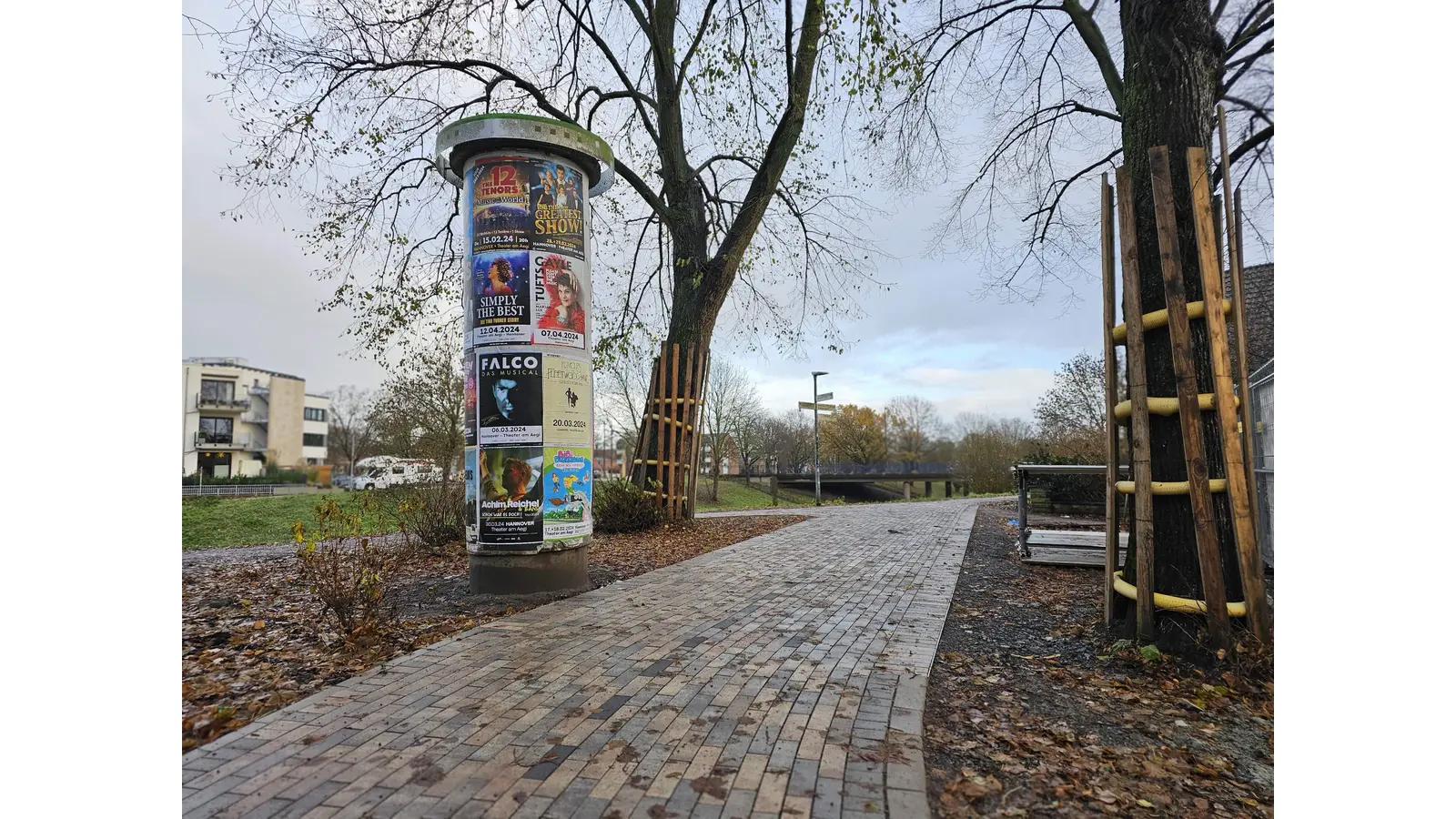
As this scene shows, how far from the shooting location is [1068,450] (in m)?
22.0

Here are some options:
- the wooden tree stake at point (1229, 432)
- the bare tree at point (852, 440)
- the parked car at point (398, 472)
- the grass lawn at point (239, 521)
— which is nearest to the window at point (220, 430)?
the grass lawn at point (239, 521)

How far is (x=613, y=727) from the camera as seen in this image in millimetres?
3361

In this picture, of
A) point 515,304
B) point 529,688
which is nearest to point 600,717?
point 529,688

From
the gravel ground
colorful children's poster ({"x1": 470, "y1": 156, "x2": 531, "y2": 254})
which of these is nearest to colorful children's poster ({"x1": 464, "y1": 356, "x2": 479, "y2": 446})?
colorful children's poster ({"x1": 470, "y1": 156, "x2": 531, "y2": 254})

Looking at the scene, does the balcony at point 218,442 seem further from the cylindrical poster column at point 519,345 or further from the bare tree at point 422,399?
the cylindrical poster column at point 519,345

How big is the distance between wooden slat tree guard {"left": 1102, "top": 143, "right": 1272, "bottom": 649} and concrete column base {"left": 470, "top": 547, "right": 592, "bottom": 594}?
4557mm

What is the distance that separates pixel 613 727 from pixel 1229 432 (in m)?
3.64

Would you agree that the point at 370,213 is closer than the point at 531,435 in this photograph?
No

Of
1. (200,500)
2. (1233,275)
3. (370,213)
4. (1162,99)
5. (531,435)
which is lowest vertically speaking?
(200,500)

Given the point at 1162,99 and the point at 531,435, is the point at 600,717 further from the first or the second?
the point at 1162,99

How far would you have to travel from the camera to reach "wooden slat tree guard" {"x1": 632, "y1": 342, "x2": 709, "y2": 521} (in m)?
12.2

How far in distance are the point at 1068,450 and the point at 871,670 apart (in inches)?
787

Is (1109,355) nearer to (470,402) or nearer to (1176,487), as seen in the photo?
(1176,487)

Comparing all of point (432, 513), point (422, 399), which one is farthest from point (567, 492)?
point (422, 399)
